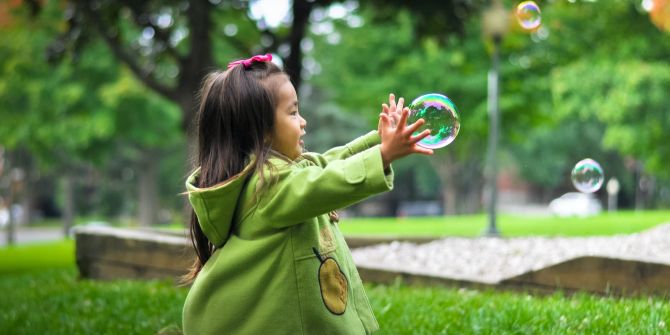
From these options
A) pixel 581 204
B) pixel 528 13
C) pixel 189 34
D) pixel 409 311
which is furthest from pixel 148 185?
pixel 409 311

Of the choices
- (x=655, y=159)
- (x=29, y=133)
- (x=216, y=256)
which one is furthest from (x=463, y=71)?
(x=216, y=256)

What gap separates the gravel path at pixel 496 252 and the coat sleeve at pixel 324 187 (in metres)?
3.71

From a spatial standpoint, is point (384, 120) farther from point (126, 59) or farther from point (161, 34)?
point (126, 59)

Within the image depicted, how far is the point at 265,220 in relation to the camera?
252cm

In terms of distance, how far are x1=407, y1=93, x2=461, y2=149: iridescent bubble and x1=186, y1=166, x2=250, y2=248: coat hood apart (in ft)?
2.40

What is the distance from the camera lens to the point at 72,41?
10008 mm

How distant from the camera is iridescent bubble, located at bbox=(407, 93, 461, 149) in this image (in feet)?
9.44

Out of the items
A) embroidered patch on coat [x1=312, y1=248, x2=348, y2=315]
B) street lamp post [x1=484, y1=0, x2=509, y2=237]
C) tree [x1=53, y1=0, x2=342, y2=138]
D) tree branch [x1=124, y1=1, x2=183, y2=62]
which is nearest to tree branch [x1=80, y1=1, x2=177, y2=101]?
tree [x1=53, y1=0, x2=342, y2=138]

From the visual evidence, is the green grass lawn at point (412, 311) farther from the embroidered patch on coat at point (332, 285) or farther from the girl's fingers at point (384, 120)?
the girl's fingers at point (384, 120)

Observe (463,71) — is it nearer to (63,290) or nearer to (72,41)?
(72,41)

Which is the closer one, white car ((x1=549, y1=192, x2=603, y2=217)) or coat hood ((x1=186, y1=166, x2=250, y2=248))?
coat hood ((x1=186, y1=166, x2=250, y2=248))

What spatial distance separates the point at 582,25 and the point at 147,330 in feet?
61.5

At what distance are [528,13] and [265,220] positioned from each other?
4.41m

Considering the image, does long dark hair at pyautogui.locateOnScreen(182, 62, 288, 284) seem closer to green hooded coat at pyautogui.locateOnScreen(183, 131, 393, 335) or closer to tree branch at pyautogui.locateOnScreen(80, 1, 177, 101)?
green hooded coat at pyautogui.locateOnScreen(183, 131, 393, 335)
